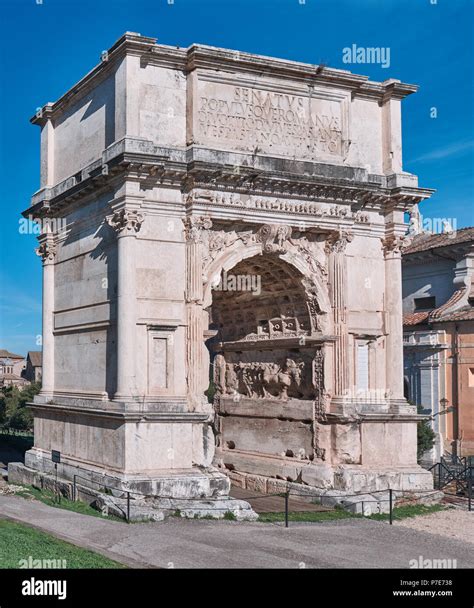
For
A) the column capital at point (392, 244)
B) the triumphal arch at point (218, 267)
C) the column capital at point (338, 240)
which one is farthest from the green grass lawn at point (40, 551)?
the column capital at point (392, 244)

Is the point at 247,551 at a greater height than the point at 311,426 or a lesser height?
lesser

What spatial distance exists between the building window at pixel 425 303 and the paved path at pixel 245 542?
22888mm

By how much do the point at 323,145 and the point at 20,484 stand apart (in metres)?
11.1

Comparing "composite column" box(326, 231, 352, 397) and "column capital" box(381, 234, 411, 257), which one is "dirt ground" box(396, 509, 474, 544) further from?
"column capital" box(381, 234, 411, 257)

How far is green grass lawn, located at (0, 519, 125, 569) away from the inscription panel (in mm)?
9022

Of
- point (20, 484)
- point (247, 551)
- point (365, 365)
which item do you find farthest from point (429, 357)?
point (247, 551)

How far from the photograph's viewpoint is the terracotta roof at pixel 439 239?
36.5 m

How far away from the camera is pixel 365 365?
66.8ft

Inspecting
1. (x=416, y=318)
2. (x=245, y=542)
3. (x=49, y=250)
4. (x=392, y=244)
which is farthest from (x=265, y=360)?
(x=416, y=318)

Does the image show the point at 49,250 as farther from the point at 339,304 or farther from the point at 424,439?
the point at 424,439

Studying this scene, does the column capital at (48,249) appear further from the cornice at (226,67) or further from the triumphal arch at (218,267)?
the cornice at (226,67)

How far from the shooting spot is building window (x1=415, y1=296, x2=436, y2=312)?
39188mm

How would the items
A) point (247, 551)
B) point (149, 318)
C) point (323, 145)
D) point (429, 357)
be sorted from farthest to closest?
point (429, 357) < point (323, 145) < point (149, 318) < point (247, 551)
